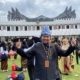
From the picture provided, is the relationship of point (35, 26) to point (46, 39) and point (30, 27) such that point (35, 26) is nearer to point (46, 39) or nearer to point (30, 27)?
point (30, 27)

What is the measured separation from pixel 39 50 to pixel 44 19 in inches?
2985

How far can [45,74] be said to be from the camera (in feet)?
22.0

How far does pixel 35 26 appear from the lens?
77.9 metres

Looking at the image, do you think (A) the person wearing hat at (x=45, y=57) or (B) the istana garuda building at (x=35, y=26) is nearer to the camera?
(A) the person wearing hat at (x=45, y=57)


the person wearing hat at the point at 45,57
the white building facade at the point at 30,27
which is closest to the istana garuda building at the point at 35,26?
the white building facade at the point at 30,27

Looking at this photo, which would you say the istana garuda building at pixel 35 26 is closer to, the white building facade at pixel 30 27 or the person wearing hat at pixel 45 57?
the white building facade at pixel 30 27

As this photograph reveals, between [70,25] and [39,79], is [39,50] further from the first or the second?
[70,25]

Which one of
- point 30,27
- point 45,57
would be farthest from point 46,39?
point 30,27

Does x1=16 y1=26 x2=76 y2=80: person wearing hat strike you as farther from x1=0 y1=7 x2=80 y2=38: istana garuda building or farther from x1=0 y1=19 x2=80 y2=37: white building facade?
x1=0 y1=19 x2=80 y2=37: white building facade

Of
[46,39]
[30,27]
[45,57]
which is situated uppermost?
[30,27]

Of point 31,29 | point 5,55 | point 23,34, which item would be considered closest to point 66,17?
point 31,29

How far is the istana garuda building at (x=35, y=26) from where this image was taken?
70.3 meters

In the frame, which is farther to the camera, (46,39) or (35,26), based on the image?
(35,26)

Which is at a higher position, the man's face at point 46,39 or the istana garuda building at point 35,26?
the istana garuda building at point 35,26
